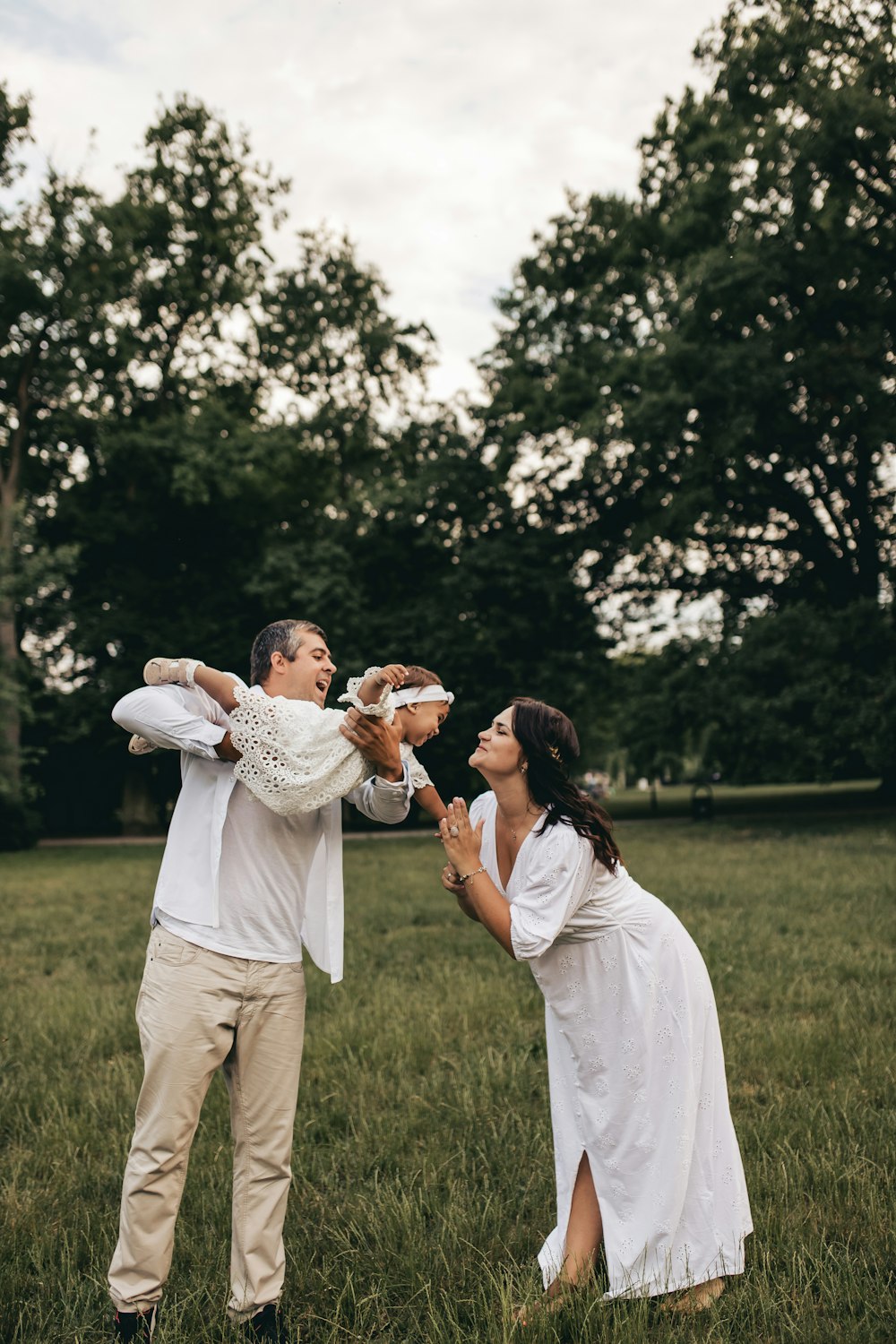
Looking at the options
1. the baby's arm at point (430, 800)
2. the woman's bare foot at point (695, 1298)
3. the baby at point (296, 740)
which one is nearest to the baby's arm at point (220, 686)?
the baby at point (296, 740)

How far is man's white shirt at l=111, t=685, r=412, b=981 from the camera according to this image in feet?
11.1

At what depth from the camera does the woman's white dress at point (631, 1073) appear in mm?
3555

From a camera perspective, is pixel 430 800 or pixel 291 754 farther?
pixel 430 800

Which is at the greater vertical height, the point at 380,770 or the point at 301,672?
the point at 301,672

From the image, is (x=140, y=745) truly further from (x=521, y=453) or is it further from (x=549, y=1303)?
(x=521, y=453)

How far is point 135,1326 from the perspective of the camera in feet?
10.9

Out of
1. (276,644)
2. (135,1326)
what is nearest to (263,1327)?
(135,1326)

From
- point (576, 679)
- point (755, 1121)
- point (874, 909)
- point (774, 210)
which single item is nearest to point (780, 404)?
point (774, 210)

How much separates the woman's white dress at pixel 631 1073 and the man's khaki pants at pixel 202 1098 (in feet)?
2.82

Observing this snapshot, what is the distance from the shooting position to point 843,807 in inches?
1310

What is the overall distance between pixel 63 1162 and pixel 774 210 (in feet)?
85.0

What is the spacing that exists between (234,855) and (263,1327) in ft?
4.87

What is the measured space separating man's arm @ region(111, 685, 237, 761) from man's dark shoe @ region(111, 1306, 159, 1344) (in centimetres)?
172

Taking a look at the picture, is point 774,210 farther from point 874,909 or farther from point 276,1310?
point 276,1310
